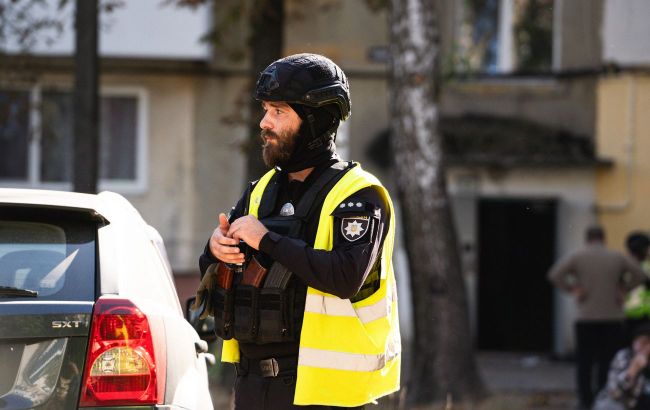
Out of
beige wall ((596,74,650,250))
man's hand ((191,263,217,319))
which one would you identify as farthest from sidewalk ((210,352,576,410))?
man's hand ((191,263,217,319))

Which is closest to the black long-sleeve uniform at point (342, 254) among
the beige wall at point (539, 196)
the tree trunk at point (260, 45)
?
the tree trunk at point (260, 45)

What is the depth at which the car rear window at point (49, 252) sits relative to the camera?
389cm

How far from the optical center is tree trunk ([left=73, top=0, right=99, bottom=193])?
1023 centimetres

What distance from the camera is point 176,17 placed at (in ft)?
51.6

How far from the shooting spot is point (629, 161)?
16000 mm

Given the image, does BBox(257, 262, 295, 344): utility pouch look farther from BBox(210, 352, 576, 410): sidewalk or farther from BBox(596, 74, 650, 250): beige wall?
BBox(596, 74, 650, 250): beige wall

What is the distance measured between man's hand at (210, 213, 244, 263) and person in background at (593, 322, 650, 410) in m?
6.03

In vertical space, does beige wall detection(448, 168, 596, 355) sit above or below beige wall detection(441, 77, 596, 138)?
below

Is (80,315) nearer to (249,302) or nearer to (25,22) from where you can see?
(249,302)

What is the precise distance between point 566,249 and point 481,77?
8.41 feet

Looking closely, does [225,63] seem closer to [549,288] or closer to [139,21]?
[139,21]

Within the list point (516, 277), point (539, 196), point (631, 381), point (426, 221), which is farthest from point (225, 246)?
point (516, 277)

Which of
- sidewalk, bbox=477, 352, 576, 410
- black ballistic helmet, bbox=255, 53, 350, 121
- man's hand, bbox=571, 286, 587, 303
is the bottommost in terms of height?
sidewalk, bbox=477, 352, 576, 410

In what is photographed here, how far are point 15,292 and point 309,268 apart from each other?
92 cm
